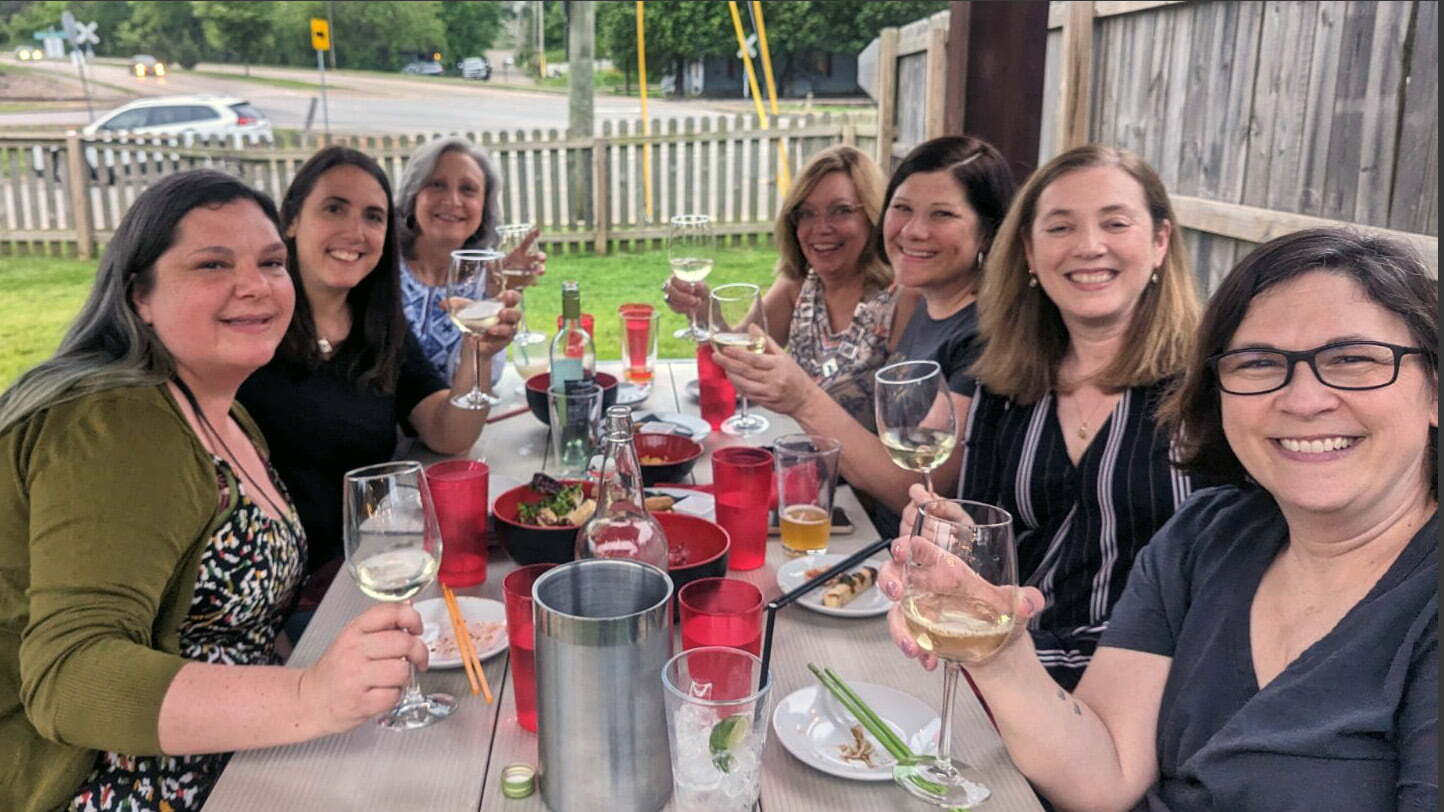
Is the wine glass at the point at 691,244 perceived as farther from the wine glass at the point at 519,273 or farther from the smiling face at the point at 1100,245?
the smiling face at the point at 1100,245

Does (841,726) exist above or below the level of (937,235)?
below

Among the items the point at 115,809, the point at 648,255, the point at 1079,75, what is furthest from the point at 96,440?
the point at 648,255

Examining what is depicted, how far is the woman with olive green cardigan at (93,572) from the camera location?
116 centimetres

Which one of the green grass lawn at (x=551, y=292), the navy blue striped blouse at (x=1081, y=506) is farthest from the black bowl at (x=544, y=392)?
the green grass lawn at (x=551, y=292)

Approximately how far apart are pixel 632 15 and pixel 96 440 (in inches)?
413

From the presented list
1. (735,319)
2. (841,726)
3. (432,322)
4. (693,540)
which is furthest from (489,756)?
(432,322)

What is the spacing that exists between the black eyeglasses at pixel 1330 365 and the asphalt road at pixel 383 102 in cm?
821

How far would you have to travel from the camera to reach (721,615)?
3.86 ft

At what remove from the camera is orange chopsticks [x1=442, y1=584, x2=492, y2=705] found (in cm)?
127

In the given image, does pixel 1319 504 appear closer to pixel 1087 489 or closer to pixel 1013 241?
pixel 1087 489

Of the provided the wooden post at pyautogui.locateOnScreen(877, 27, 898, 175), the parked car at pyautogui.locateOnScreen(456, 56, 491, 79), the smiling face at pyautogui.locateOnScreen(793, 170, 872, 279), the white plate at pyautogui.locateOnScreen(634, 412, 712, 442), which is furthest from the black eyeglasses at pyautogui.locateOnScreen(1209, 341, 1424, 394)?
the parked car at pyautogui.locateOnScreen(456, 56, 491, 79)

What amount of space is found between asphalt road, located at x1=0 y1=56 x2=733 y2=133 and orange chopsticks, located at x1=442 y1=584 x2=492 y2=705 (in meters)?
7.92

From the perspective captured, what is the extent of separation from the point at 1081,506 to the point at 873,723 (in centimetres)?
95

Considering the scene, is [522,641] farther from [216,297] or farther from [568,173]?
[568,173]
